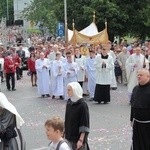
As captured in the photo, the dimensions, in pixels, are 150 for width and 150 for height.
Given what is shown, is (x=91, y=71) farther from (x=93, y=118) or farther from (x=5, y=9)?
(x=5, y=9)

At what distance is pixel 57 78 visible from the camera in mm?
19781

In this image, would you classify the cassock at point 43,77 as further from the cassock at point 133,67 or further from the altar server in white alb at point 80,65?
the cassock at point 133,67

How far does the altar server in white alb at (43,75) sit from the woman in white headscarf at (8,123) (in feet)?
40.8

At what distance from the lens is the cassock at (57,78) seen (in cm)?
1929

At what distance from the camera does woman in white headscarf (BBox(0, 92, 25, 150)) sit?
7736 millimetres

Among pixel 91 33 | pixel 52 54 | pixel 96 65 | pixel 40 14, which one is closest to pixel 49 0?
pixel 40 14

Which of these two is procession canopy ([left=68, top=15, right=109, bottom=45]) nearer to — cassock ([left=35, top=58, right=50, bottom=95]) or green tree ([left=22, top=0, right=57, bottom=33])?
cassock ([left=35, top=58, right=50, bottom=95])

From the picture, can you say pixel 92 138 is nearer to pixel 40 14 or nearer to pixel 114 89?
pixel 114 89

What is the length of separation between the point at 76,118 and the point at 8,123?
101 centimetres

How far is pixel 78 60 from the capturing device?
19.5m

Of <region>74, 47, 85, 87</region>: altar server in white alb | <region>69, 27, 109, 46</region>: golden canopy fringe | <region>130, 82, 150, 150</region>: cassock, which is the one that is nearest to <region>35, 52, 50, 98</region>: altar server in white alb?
<region>74, 47, 85, 87</region>: altar server in white alb

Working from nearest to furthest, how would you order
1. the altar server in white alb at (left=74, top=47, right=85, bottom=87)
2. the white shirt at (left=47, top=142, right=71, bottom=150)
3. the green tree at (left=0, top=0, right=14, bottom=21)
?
the white shirt at (left=47, top=142, right=71, bottom=150)
the altar server in white alb at (left=74, top=47, right=85, bottom=87)
the green tree at (left=0, top=0, right=14, bottom=21)

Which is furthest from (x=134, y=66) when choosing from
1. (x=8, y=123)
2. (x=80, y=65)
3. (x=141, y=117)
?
(x=8, y=123)

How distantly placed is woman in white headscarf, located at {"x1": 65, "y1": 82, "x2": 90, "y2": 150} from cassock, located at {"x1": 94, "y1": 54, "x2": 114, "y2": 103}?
9.74 metres
